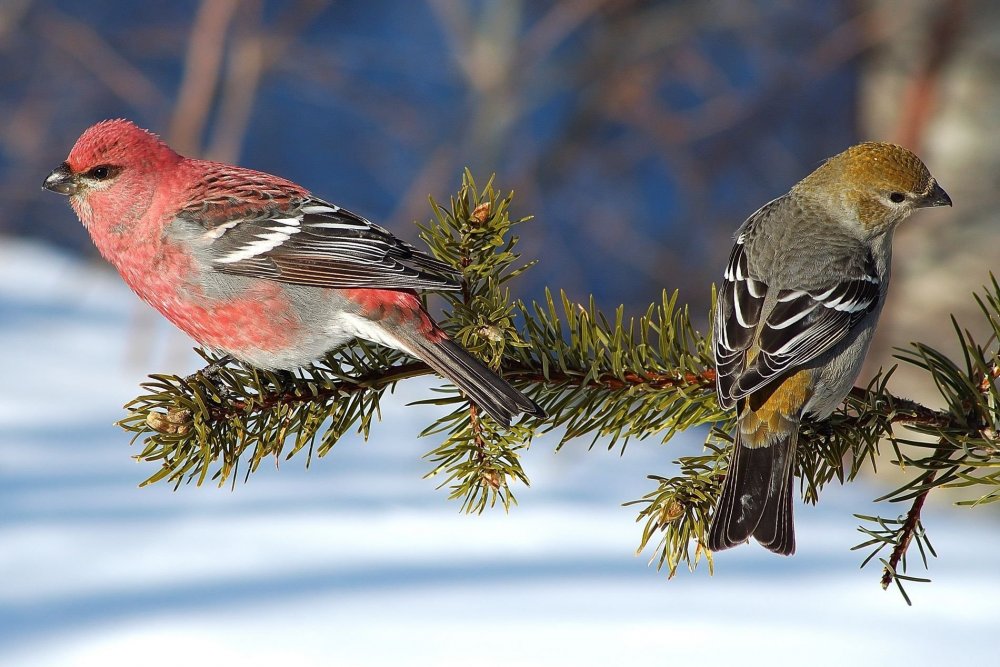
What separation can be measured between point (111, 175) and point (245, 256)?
389 mm

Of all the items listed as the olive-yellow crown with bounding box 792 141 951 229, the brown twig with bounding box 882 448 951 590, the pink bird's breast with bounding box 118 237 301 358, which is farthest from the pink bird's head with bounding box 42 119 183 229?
the brown twig with bounding box 882 448 951 590

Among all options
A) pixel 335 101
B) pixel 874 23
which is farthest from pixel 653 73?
pixel 335 101

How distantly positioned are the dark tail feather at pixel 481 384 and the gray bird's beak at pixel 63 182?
0.99m

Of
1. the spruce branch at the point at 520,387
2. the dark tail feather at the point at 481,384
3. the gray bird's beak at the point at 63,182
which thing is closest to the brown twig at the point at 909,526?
the spruce branch at the point at 520,387

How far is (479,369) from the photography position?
1781 mm

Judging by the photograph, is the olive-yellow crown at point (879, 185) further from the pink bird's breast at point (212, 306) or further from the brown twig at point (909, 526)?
the pink bird's breast at point (212, 306)

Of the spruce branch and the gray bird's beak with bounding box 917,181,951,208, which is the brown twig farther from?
A: the gray bird's beak with bounding box 917,181,951,208

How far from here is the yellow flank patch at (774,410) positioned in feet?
5.95

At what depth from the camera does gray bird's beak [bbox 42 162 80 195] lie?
88.0 inches

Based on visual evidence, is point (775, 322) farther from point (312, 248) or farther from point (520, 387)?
point (312, 248)

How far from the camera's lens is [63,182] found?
227 centimetres

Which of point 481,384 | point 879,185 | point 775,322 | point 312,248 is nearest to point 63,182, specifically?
point 312,248

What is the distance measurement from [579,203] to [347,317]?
21.3 feet

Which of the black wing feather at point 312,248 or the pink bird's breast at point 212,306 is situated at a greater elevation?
the black wing feather at point 312,248
